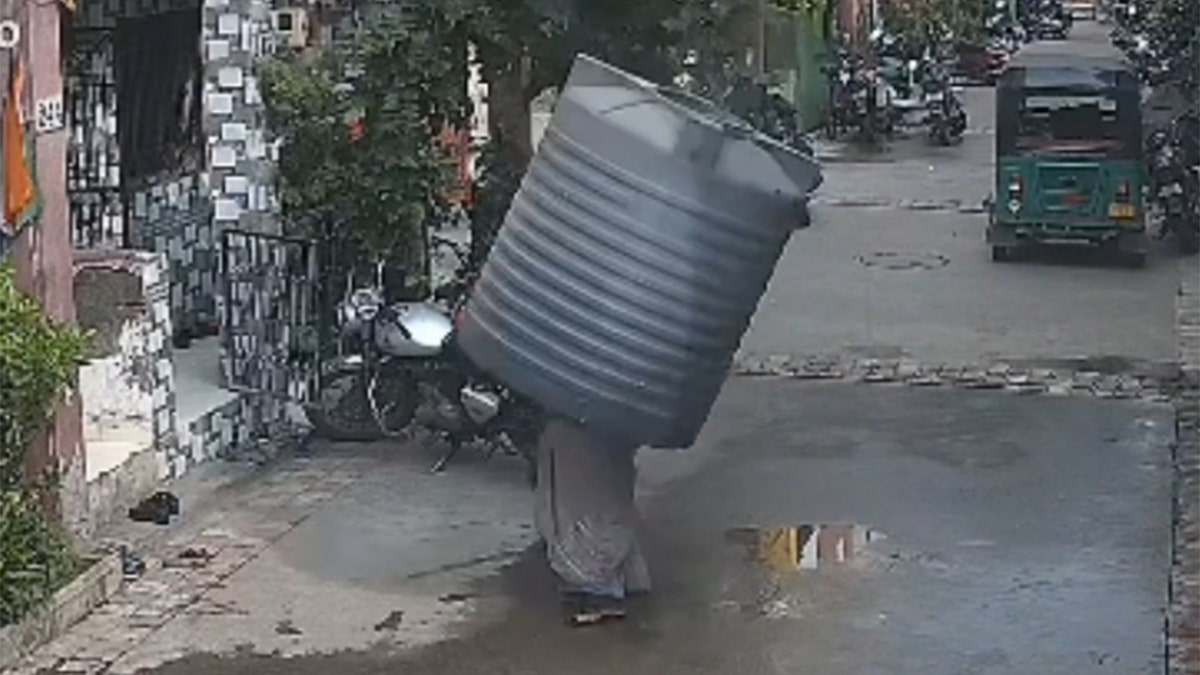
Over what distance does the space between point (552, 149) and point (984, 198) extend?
574 inches

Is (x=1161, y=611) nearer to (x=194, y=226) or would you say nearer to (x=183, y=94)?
(x=194, y=226)

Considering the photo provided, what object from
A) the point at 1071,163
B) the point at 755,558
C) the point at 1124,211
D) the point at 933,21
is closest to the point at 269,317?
the point at 755,558

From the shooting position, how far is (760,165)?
7738 millimetres

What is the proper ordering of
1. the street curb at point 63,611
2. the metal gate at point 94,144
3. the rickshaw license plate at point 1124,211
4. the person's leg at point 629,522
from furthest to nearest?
the rickshaw license plate at point 1124,211, the metal gate at point 94,144, the person's leg at point 629,522, the street curb at point 63,611

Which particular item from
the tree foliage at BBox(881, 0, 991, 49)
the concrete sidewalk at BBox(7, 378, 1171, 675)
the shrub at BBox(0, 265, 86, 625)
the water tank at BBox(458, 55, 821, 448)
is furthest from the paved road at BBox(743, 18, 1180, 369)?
the tree foliage at BBox(881, 0, 991, 49)

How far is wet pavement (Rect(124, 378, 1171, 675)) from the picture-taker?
311 inches

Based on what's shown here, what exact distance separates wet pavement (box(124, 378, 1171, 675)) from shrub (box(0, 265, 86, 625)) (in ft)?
2.23

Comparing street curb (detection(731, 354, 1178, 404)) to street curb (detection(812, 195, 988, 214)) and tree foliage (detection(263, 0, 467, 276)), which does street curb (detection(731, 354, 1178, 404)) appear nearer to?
tree foliage (detection(263, 0, 467, 276))

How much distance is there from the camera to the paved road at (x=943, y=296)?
46.1 ft

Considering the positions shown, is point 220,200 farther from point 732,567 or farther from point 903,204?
point 903,204

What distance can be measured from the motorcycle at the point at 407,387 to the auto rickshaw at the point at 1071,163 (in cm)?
787

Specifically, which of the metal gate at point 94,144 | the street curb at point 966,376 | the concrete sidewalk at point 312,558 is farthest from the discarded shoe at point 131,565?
the street curb at point 966,376

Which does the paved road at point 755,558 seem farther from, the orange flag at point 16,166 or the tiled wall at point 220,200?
the orange flag at point 16,166

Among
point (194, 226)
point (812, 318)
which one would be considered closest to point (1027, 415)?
point (812, 318)
